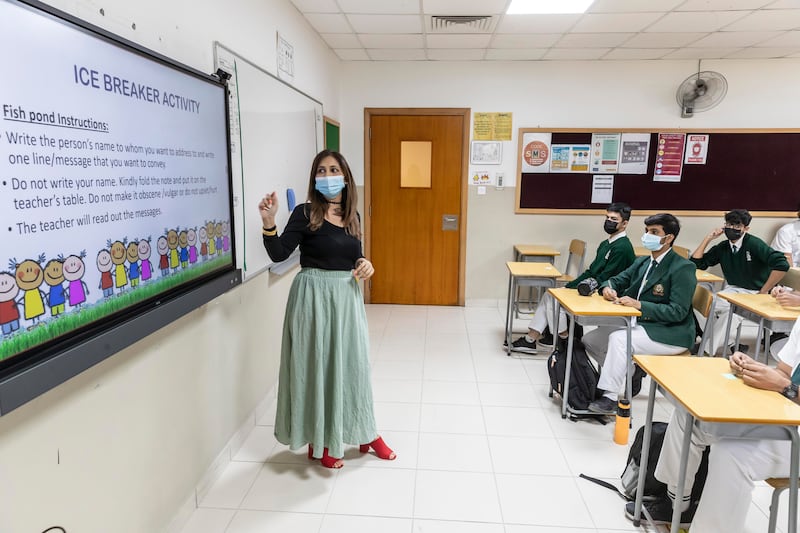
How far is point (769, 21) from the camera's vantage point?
12.7 ft

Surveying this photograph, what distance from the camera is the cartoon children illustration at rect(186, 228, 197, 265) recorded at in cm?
190

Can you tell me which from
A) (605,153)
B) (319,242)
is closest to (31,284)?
(319,242)

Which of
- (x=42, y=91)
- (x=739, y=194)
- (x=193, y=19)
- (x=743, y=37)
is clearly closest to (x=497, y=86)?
(x=743, y=37)

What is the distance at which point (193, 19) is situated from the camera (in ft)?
6.75

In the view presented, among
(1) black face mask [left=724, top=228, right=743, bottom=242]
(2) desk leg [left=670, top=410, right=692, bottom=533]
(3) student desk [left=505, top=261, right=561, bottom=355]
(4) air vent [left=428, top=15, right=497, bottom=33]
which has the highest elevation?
(4) air vent [left=428, top=15, right=497, bottom=33]

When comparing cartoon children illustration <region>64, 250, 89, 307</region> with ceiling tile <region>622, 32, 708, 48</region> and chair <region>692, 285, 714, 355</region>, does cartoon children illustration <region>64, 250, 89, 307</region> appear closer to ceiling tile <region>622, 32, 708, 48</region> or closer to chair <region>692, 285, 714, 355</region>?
chair <region>692, 285, 714, 355</region>

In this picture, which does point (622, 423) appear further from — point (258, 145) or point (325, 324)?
point (258, 145)

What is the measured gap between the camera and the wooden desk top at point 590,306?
9.46ft

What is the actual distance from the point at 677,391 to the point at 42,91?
86.6 inches

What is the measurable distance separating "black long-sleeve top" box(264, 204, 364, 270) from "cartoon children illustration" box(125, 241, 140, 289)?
0.79 m

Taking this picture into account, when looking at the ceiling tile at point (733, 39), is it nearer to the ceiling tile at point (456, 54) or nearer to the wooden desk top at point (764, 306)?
the ceiling tile at point (456, 54)

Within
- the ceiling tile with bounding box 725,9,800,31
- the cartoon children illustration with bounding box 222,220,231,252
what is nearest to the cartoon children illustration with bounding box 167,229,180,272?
the cartoon children illustration with bounding box 222,220,231,252

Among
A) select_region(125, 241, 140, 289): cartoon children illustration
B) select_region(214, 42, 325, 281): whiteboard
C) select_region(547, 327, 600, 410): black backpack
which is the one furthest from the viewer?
select_region(547, 327, 600, 410): black backpack

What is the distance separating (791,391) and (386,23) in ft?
12.2
